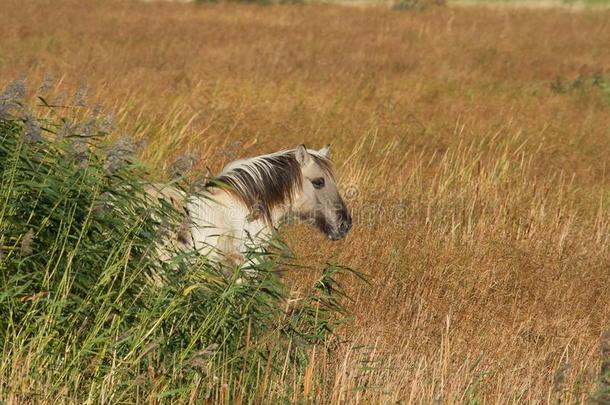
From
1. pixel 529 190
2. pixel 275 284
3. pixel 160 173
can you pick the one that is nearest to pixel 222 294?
pixel 275 284

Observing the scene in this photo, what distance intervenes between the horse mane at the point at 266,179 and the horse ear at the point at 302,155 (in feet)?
0.12

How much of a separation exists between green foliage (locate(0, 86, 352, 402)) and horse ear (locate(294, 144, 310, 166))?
62.3 inches

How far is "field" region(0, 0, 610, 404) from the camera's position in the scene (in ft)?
20.7

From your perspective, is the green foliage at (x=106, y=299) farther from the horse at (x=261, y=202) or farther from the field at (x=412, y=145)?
the horse at (x=261, y=202)

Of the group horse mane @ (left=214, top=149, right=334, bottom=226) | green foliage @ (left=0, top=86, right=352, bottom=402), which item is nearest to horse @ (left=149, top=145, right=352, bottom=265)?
horse mane @ (left=214, top=149, right=334, bottom=226)

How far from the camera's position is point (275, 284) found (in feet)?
17.6

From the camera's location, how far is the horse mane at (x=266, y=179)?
661 cm

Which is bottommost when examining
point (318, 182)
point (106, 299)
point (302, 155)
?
point (318, 182)

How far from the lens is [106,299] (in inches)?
195

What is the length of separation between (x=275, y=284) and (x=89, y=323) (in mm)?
975

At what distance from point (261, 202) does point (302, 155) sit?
24.0 inches

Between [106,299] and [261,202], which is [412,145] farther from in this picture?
[106,299]

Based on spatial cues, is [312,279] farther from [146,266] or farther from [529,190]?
[529,190]

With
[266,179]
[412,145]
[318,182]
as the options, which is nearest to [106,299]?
[266,179]
